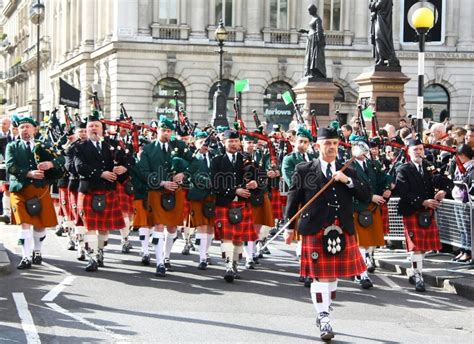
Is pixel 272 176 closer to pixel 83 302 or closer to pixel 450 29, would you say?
pixel 83 302

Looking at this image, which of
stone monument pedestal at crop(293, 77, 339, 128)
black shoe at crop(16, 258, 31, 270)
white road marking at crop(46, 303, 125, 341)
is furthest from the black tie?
stone monument pedestal at crop(293, 77, 339, 128)

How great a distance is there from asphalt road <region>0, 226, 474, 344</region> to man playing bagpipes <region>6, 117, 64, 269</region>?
53cm

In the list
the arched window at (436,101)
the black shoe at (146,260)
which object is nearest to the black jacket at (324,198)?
the black shoe at (146,260)

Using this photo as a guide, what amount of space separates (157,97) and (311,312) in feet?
125

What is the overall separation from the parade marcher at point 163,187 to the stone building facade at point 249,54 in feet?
112

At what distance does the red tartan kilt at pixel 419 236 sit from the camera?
36.9ft

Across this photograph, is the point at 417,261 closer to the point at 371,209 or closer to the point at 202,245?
the point at 371,209

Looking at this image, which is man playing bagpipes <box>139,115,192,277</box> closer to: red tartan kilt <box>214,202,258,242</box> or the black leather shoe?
the black leather shoe

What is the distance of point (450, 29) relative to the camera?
158 ft

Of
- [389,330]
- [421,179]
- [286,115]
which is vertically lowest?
[389,330]

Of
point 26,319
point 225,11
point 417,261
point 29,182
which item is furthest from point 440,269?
point 225,11

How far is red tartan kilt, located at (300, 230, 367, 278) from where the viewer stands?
28.0 ft

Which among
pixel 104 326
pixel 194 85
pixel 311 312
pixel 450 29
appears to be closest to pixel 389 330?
pixel 311 312

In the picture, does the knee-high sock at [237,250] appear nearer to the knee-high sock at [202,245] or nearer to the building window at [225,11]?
the knee-high sock at [202,245]
